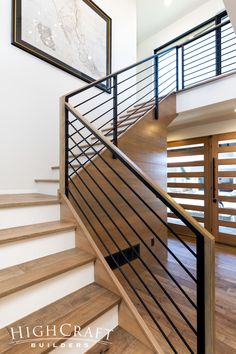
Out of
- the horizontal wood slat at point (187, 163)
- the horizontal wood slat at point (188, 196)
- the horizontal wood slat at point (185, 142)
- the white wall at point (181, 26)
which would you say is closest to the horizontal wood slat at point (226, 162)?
the horizontal wood slat at point (187, 163)

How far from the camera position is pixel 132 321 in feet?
4.10

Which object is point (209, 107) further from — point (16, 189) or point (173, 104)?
point (16, 189)

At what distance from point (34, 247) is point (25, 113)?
195 centimetres

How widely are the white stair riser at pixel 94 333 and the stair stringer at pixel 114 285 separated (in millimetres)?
59

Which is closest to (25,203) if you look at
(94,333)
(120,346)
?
(94,333)

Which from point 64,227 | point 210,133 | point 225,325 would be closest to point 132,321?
point 64,227

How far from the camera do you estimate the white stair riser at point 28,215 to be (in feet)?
5.10

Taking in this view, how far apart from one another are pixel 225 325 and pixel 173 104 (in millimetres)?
3021

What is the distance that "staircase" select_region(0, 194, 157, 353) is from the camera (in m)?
1.04

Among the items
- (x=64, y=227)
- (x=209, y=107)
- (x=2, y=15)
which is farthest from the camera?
(x=209, y=107)

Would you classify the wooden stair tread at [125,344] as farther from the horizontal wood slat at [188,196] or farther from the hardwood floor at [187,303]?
the horizontal wood slat at [188,196]

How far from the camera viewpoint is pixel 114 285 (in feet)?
4.53

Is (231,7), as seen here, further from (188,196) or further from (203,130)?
(188,196)

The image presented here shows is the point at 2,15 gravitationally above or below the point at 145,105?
above
